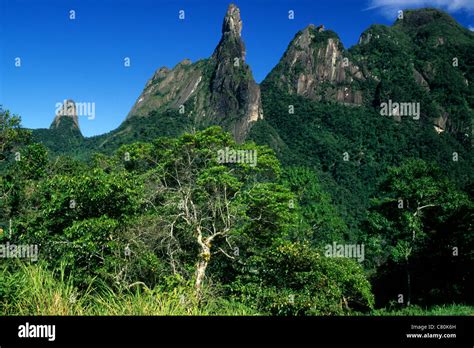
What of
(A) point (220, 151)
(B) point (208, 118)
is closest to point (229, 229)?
(A) point (220, 151)

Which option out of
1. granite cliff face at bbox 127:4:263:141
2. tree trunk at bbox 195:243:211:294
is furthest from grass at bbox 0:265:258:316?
granite cliff face at bbox 127:4:263:141

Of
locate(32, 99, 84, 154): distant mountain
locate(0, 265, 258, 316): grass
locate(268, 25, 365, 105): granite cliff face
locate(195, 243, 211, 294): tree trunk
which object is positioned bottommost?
locate(195, 243, 211, 294): tree trunk

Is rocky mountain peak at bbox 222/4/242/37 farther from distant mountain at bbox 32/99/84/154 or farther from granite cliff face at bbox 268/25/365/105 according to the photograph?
distant mountain at bbox 32/99/84/154

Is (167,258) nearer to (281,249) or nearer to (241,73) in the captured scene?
(281,249)

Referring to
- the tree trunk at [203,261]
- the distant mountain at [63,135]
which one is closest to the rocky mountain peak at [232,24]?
the distant mountain at [63,135]

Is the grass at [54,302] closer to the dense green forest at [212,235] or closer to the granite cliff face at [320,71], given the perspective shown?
the dense green forest at [212,235]
